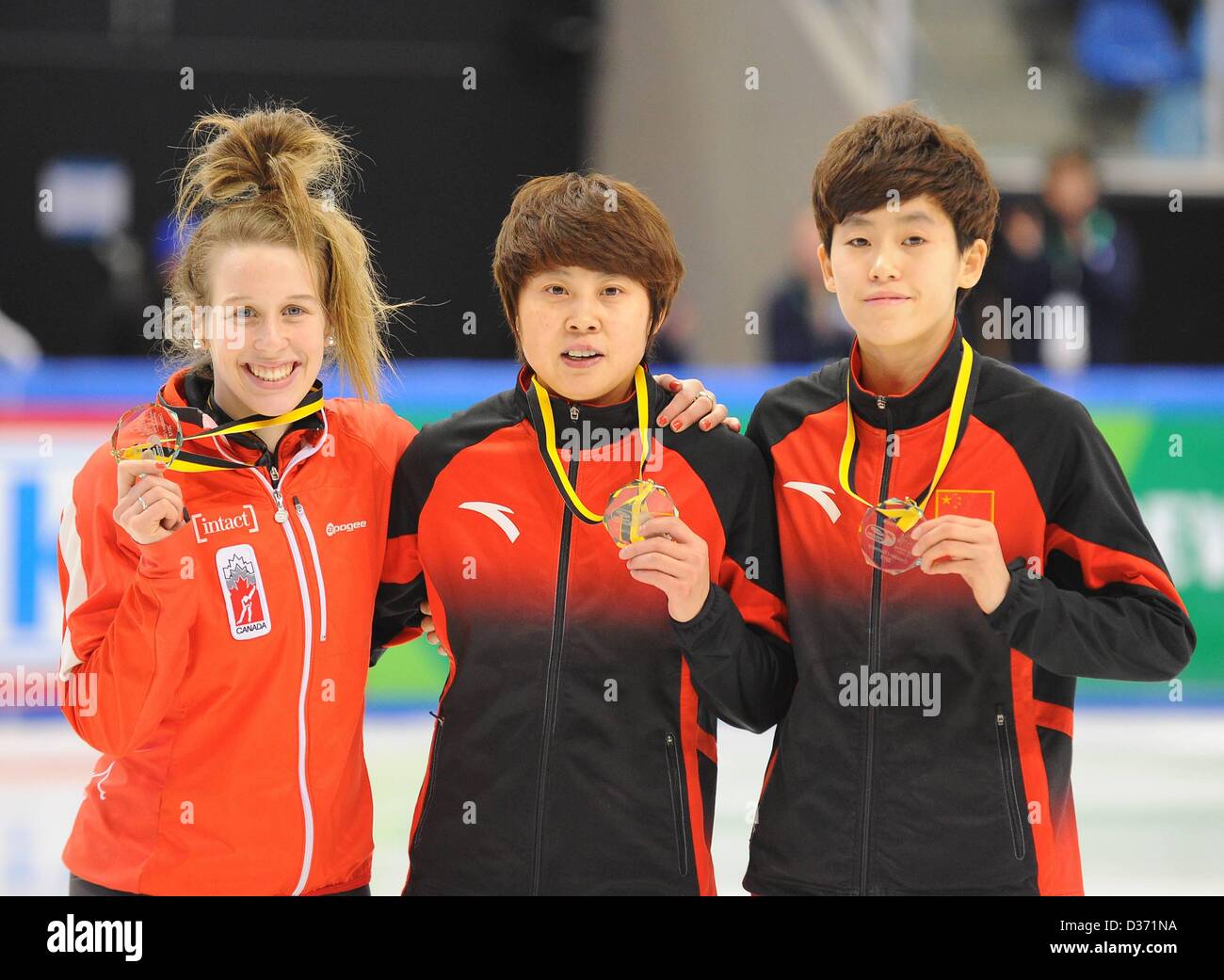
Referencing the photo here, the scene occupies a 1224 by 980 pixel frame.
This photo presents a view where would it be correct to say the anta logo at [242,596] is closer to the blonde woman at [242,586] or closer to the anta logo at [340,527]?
the blonde woman at [242,586]

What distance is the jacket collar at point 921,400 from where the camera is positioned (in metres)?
2.81

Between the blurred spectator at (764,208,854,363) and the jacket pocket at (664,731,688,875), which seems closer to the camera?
the jacket pocket at (664,731,688,875)

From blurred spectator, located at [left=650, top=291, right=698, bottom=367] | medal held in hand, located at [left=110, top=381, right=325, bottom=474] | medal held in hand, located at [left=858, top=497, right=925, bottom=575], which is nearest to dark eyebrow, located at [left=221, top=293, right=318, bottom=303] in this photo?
medal held in hand, located at [left=110, top=381, right=325, bottom=474]

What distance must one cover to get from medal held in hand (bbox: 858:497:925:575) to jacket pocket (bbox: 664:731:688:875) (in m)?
0.51

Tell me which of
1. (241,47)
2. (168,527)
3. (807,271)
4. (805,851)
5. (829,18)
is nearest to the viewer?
(168,527)

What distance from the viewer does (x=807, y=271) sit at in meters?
9.91

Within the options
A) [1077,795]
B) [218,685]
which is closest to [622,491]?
[218,685]

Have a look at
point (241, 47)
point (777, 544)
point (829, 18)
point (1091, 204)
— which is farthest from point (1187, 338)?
point (777, 544)

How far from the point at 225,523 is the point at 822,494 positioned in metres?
1.15

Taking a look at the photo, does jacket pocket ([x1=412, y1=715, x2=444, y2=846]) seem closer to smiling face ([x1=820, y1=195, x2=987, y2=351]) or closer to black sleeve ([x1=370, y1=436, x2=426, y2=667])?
black sleeve ([x1=370, y1=436, x2=426, y2=667])

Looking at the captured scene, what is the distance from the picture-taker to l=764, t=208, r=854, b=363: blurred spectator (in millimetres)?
9805

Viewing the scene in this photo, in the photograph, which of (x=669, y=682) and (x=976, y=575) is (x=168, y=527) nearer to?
(x=669, y=682)

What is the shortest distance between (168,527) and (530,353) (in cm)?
74

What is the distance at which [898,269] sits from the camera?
2.75 meters
